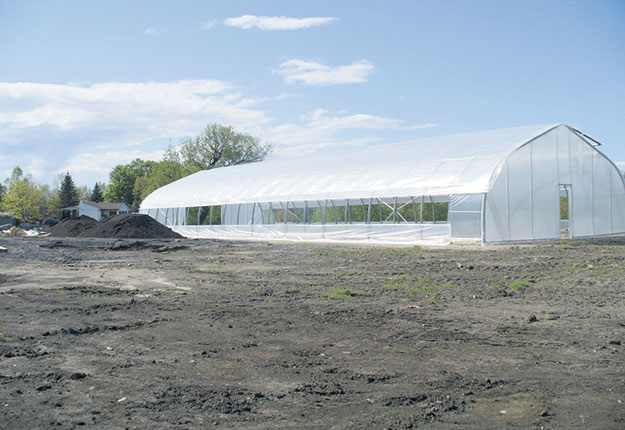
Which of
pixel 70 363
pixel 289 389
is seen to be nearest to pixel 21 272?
pixel 70 363

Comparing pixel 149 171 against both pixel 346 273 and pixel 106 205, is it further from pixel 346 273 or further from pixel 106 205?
pixel 346 273

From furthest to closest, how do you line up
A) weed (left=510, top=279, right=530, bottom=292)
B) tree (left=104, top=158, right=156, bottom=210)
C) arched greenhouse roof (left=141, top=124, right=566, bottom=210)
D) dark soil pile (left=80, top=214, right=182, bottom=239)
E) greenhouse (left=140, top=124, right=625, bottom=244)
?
tree (left=104, top=158, right=156, bottom=210)
dark soil pile (left=80, top=214, right=182, bottom=239)
arched greenhouse roof (left=141, top=124, right=566, bottom=210)
greenhouse (left=140, top=124, right=625, bottom=244)
weed (left=510, top=279, right=530, bottom=292)

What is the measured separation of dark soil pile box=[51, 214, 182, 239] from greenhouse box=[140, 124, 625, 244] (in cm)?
414

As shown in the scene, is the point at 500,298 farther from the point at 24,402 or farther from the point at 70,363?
the point at 24,402

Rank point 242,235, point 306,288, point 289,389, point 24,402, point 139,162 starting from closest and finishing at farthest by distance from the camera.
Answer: point 24,402, point 289,389, point 306,288, point 242,235, point 139,162

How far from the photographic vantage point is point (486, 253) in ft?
60.4

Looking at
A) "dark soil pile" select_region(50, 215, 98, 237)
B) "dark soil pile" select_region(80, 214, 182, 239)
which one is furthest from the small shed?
"dark soil pile" select_region(80, 214, 182, 239)

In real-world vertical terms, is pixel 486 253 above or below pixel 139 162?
below

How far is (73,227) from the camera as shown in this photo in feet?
129

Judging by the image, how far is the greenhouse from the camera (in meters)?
23.7

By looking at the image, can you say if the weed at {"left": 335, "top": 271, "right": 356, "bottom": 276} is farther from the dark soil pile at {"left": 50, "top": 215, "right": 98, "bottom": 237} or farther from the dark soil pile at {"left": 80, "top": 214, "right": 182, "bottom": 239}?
the dark soil pile at {"left": 50, "top": 215, "right": 98, "bottom": 237}

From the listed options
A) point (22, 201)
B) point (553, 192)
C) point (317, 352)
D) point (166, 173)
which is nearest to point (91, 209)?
point (22, 201)

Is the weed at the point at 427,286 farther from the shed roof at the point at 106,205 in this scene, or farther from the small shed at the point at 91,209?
the shed roof at the point at 106,205

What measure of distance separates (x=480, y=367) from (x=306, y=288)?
233 inches
